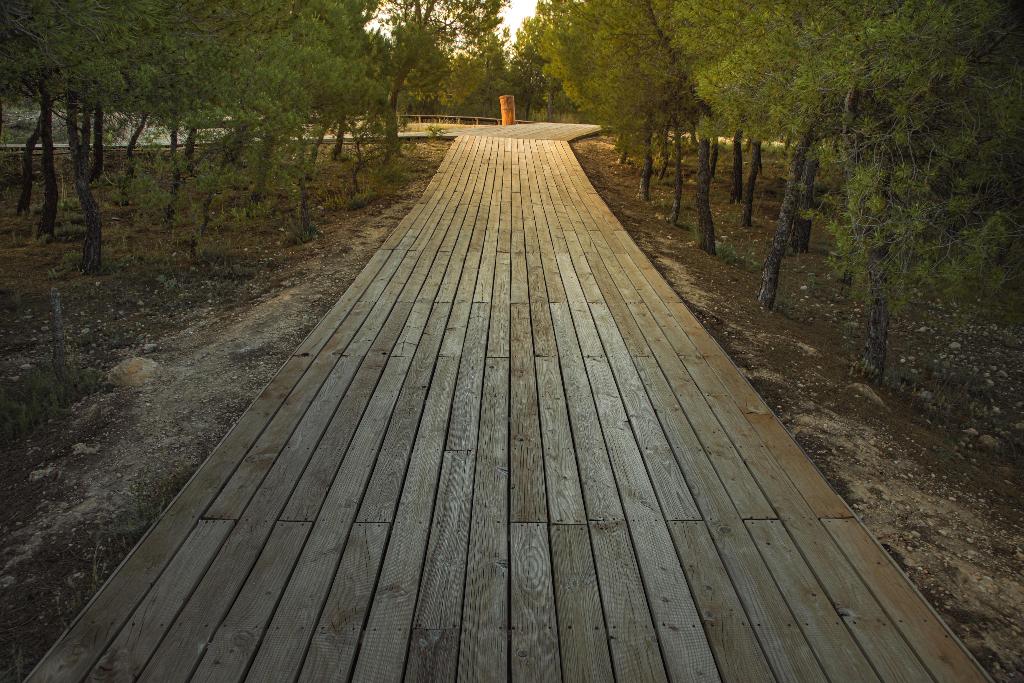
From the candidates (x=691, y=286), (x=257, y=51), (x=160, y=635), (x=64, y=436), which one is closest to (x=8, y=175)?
(x=257, y=51)

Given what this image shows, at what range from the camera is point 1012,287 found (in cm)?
568

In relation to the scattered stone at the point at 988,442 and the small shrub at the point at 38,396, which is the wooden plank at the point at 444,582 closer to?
the small shrub at the point at 38,396

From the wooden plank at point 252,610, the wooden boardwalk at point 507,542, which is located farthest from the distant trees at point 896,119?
the wooden plank at point 252,610

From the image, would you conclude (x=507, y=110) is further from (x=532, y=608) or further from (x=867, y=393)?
(x=532, y=608)

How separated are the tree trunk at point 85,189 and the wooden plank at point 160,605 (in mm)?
6854

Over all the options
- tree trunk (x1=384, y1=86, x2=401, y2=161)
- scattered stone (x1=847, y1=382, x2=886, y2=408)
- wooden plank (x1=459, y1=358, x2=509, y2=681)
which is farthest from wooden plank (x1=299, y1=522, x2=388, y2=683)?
tree trunk (x1=384, y1=86, x2=401, y2=161)

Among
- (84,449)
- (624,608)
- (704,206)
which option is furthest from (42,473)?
(704,206)

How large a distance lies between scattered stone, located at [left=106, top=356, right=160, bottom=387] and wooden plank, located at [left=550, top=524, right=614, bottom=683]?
4004 mm

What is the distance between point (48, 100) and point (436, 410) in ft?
24.8

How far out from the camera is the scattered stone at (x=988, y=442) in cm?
582

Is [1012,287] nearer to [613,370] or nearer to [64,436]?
[613,370]

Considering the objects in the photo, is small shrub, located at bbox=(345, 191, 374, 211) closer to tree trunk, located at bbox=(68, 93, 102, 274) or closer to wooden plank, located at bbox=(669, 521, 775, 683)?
tree trunk, located at bbox=(68, 93, 102, 274)

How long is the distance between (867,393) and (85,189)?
30.4 feet

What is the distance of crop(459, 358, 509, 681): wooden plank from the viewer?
95.9 inches
